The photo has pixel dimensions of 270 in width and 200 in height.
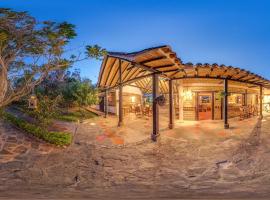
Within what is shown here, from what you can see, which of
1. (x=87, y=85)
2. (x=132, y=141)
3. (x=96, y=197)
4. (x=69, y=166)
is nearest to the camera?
(x=96, y=197)

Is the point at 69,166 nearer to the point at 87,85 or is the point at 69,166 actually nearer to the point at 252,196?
the point at 252,196

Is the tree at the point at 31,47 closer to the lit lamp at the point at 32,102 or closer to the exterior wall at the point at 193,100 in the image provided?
the lit lamp at the point at 32,102

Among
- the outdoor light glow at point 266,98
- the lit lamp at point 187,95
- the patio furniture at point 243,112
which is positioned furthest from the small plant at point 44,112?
the outdoor light glow at point 266,98

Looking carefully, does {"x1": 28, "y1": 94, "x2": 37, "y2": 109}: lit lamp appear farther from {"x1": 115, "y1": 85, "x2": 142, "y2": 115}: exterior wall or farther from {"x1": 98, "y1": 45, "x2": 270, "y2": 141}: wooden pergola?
{"x1": 115, "y1": 85, "x2": 142, "y2": 115}: exterior wall

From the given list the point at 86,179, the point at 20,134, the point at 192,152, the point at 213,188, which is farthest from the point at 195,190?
the point at 20,134

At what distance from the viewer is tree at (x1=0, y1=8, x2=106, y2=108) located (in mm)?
8555

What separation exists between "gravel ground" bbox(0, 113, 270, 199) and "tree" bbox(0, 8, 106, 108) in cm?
280

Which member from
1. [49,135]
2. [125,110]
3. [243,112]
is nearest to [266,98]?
[243,112]

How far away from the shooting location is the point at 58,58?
988 centimetres

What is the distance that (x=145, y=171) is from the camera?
789cm

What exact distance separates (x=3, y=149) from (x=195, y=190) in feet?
25.6

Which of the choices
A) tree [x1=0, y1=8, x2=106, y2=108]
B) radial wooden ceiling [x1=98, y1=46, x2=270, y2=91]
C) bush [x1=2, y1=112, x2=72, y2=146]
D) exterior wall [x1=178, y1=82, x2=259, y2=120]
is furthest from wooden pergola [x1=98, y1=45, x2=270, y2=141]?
bush [x1=2, y1=112, x2=72, y2=146]

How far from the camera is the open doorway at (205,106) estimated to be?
67.5 feet

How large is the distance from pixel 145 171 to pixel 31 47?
6001 mm
